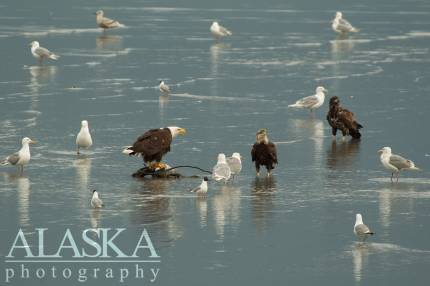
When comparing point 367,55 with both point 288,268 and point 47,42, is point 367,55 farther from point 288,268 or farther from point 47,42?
point 288,268

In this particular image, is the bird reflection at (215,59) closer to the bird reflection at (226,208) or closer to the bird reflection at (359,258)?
the bird reflection at (226,208)

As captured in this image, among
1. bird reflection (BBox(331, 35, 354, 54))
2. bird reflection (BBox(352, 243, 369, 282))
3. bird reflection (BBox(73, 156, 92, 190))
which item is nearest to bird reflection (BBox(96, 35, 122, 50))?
bird reflection (BBox(331, 35, 354, 54))

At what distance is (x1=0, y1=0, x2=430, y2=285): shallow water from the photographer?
1526cm

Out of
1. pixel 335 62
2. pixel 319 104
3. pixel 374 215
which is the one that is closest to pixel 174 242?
pixel 374 215

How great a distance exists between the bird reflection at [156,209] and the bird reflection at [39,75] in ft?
37.1

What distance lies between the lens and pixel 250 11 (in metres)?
58.2

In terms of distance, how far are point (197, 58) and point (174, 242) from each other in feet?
73.8

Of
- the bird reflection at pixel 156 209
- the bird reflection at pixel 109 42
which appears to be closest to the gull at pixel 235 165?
the bird reflection at pixel 156 209

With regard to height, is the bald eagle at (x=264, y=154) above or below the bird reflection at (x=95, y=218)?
above

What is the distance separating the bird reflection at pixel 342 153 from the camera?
21.3 meters

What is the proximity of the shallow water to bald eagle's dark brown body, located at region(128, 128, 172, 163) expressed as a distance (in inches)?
22.4

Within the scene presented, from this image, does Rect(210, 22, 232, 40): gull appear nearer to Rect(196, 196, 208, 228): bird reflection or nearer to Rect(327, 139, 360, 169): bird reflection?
Rect(327, 139, 360, 169): bird reflection

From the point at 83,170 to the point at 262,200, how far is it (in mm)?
3693

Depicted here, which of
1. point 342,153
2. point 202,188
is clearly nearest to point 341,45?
point 342,153
